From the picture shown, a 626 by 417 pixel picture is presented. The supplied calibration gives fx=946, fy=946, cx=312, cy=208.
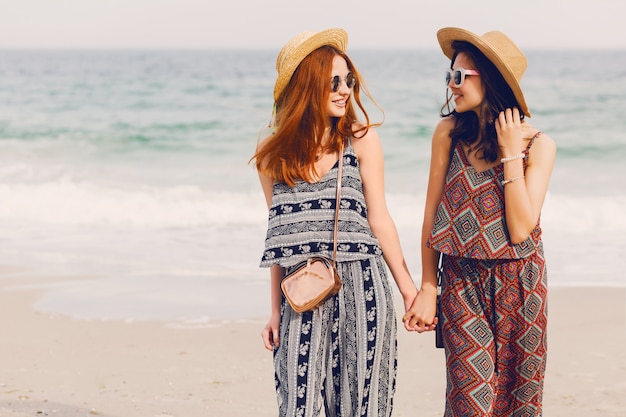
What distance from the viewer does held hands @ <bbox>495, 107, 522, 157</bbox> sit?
10.6ft

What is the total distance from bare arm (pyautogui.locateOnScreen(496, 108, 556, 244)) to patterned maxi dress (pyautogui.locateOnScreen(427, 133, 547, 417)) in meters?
0.04

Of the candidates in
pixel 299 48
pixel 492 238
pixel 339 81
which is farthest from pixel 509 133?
pixel 299 48

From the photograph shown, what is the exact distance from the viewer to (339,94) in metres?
3.38

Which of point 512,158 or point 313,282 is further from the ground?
point 512,158

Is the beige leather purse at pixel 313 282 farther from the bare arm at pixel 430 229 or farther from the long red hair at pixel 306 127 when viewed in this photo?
the bare arm at pixel 430 229

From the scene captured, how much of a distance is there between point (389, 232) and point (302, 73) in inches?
25.6

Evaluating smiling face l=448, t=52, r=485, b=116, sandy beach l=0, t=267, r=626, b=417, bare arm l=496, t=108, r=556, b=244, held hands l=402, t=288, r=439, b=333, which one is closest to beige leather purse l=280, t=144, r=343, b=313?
held hands l=402, t=288, r=439, b=333

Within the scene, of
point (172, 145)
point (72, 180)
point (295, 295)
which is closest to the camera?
point (295, 295)

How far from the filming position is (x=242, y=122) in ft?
69.0

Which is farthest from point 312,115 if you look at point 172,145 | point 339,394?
point 172,145

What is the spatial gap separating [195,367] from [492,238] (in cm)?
312

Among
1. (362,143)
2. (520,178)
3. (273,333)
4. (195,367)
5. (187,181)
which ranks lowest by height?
(195,367)

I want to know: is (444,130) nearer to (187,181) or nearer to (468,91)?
(468,91)

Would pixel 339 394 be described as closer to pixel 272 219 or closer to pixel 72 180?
pixel 272 219
